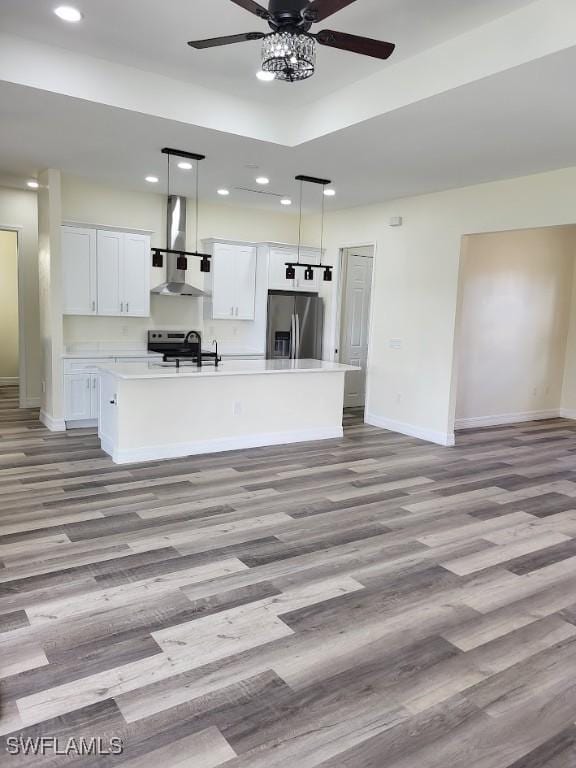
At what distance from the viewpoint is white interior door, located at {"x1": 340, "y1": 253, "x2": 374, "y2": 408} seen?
7.96 meters

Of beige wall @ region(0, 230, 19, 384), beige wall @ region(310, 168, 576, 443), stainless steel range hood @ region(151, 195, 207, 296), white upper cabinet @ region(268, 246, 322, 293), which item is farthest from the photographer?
beige wall @ region(0, 230, 19, 384)

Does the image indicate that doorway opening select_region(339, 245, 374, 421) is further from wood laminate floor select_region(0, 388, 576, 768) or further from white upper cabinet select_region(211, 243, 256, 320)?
wood laminate floor select_region(0, 388, 576, 768)

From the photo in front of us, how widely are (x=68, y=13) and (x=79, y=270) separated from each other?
3389mm

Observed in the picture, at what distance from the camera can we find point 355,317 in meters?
8.13

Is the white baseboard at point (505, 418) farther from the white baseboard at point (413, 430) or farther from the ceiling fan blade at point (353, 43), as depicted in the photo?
the ceiling fan blade at point (353, 43)

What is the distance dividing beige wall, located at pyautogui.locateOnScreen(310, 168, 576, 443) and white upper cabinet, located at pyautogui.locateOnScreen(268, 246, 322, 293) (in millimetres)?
638

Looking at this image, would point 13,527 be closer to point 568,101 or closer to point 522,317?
point 568,101

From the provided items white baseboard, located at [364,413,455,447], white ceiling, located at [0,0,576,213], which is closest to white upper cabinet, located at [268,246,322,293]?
white ceiling, located at [0,0,576,213]

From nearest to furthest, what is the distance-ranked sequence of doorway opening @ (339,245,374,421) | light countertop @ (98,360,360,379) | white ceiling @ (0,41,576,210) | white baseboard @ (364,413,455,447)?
white ceiling @ (0,41,576,210), light countertop @ (98,360,360,379), white baseboard @ (364,413,455,447), doorway opening @ (339,245,374,421)

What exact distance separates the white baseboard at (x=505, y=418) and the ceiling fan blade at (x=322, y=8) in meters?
5.63

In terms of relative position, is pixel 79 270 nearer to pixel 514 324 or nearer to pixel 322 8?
pixel 322 8

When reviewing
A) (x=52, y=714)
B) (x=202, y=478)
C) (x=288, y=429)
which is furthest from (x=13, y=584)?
(x=288, y=429)

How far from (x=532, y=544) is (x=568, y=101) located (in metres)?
2.86

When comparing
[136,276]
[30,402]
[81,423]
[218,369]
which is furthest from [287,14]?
[30,402]
